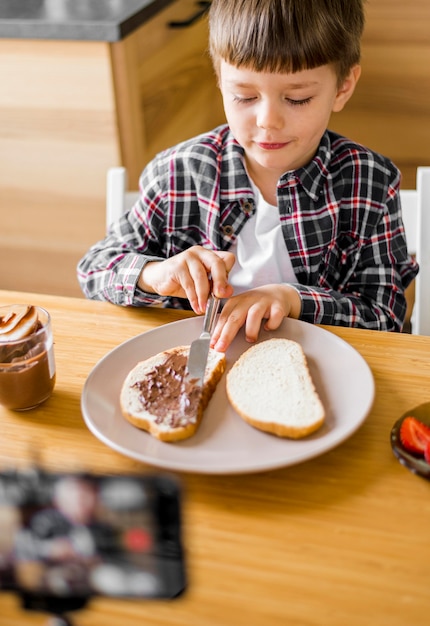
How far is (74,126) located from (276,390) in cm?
140

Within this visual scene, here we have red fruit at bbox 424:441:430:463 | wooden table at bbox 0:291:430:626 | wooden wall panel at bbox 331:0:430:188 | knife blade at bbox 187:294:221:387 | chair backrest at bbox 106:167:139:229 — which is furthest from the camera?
wooden wall panel at bbox 331:0:430:188

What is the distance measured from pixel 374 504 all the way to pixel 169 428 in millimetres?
242

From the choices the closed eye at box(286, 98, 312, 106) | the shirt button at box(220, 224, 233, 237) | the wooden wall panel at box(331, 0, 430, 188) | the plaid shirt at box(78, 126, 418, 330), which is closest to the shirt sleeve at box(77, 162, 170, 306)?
the plaid shirt at box(78, 126, 418, 330)

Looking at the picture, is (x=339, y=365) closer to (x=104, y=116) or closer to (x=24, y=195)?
(x=104, y=116)

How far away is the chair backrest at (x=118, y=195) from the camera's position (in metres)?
1.43

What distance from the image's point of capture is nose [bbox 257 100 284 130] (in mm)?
1077

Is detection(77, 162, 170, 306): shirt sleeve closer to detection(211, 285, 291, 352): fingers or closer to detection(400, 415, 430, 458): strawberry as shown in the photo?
detection(211, 285, 291, 352): fingers

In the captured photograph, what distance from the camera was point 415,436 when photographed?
793 millimetres

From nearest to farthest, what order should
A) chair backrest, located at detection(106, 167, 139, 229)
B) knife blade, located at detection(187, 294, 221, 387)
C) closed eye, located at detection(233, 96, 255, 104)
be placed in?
knife blade, located at detection(187, 294, 221, 387), closed eye, located at detection(233, 96, 255, 104), chair backrest, located at detection(106, 167, 139, 229)

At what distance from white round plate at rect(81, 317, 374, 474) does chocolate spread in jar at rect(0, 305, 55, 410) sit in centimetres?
6

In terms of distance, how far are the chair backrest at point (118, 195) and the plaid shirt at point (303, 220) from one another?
8 cm

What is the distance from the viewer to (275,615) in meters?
0.62

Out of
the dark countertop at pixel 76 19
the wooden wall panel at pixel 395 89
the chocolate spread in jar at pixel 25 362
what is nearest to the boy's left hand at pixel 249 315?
the chocolate spread in jar at pixel 25 362

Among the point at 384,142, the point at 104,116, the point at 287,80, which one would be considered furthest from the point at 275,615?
the point at 384,142
